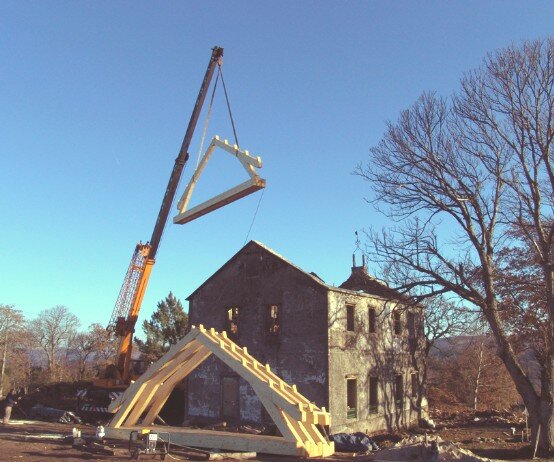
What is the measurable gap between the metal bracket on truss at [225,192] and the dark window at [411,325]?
53.1ft

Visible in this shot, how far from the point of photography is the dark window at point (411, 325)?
96.3 ft

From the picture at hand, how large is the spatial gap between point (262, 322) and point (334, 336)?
3.60m

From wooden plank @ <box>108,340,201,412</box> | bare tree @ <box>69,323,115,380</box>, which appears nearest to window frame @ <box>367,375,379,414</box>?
wooden plank @ <box>108,340,201,412</box>

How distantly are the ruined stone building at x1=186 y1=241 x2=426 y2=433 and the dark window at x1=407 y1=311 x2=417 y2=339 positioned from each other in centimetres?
200

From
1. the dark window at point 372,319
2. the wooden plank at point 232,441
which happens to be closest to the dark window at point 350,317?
the dark window at point 372,319

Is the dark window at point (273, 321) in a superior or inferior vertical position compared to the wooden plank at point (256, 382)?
superior

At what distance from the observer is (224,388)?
2430cm

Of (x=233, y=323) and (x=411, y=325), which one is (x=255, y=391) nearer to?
(x=233, y=323)

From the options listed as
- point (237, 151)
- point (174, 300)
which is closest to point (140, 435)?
point (237, 151)

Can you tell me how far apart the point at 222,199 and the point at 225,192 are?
0.26m

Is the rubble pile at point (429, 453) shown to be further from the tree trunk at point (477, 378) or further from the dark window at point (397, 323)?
the tree trunk at point (477, 378)

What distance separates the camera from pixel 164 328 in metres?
44.4

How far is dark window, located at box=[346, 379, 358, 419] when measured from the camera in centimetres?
2245

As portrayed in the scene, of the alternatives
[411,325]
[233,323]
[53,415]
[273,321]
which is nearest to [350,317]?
[273,321]
